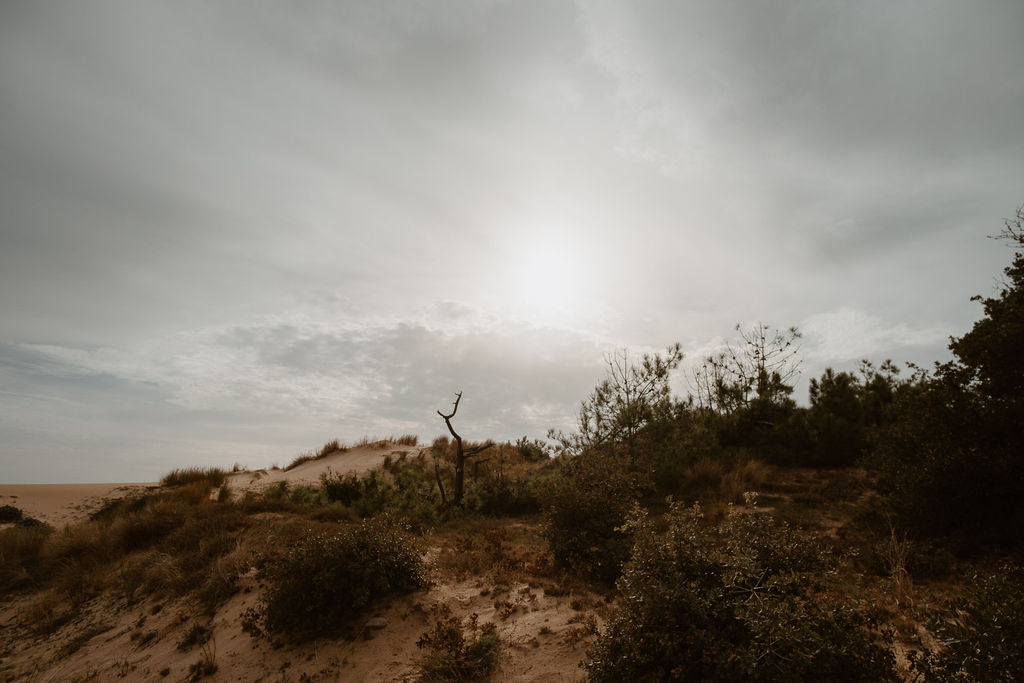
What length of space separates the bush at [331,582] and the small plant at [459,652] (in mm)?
1160

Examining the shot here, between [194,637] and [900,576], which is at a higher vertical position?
[900,576]

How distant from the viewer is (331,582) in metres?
6.61

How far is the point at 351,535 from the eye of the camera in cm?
714

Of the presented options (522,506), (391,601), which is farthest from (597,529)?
(522,506)

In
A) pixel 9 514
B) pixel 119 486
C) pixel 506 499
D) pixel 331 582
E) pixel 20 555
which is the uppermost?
pixel 119 486

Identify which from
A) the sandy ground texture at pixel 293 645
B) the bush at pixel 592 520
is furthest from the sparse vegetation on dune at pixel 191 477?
the bush at pixel 592 520

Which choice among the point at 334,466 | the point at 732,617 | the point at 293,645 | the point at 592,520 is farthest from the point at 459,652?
the point at 334,466

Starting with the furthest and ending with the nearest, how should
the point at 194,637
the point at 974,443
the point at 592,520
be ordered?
the point at 974,443 → the point at 592,520 → the point at 194,637

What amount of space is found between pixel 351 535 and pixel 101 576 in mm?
7453

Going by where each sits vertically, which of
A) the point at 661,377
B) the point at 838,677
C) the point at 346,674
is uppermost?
the point at 661,377

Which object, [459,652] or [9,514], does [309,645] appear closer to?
[459,652]

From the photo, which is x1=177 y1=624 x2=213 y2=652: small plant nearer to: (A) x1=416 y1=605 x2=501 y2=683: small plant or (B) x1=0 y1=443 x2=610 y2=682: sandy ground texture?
(B) x1=0 y1=443 x2=610 y2=682: sandy ground texture

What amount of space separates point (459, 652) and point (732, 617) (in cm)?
319

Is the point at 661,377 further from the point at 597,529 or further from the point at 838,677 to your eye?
the point at 838,677
